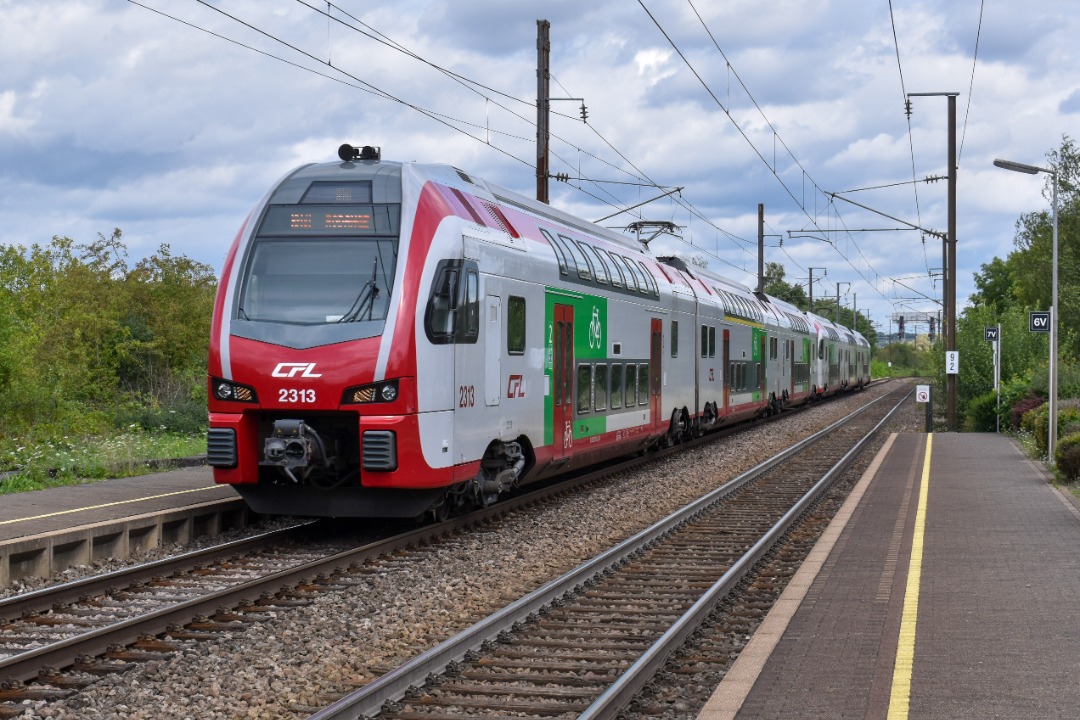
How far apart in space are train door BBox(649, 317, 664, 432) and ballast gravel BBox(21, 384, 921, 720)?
4878 mm

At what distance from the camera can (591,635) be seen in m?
8.54

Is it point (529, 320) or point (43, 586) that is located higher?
point (529, 320)

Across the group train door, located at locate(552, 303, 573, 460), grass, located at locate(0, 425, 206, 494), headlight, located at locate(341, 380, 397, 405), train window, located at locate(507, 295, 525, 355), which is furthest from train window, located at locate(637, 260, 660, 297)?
headlight, located at locate(341, 380, 397, 405)

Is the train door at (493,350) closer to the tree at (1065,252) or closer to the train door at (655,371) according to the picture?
the train door at (655,371)

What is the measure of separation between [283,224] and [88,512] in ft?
11.6

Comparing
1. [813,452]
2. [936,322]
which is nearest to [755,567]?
[813,452]

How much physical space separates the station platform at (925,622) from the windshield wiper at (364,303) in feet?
15.0

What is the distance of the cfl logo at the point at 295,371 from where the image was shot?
455 inches

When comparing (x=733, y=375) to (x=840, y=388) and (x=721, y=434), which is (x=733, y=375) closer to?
(x=721, y=434)

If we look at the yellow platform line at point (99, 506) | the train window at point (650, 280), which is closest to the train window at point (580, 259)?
the train window at point (650, 280)

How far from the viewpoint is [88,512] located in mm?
12555

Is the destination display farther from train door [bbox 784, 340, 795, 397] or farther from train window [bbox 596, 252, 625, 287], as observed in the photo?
train door [bbox 784, 340, 795, 397]

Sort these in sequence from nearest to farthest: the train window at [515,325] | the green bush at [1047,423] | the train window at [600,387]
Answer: the train window at [515,325], the train window at [600,387], the green bush at [1047,423]

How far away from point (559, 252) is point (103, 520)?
258 inches
